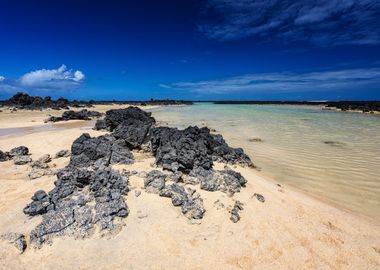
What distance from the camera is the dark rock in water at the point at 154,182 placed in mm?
5556

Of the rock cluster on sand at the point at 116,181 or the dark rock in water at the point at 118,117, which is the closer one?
the rock cluster on sand at the point at 116,181

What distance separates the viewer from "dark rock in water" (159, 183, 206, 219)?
4773mm

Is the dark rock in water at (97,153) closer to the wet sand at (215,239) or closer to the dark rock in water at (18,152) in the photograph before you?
the wet sand at (215,239)

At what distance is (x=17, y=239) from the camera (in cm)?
394

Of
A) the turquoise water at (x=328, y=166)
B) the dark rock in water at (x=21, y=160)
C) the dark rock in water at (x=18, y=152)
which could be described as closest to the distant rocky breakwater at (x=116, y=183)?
the turquoise water at (x=328, y=166)

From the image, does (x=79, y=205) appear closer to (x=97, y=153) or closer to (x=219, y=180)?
(x=97, y=153)

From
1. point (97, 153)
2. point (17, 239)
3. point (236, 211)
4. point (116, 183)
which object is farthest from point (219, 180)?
point (17, 239)

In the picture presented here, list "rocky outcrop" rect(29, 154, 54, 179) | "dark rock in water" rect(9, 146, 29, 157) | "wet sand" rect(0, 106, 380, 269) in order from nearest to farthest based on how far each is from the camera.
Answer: "wet sand" rect(0, 106, 380, 269)
"rocky outcrop" rect(29, 154, 54, 179)
"dark rock in water" rect(9, 146, 29, 157)

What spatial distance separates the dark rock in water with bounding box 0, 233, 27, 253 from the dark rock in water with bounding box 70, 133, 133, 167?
317cm

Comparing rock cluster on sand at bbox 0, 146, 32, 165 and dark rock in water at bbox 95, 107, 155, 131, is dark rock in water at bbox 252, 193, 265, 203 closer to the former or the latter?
rock cluster on sand at bbox 0, 146, 32, 165

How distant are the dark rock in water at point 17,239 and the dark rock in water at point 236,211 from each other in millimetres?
3428

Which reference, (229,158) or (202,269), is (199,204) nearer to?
(202,269)

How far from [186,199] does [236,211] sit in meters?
1.00

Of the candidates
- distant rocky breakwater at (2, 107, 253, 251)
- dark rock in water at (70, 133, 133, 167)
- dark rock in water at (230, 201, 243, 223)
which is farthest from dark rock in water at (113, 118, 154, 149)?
dark rock in water at (230, 201, 243, 223)
